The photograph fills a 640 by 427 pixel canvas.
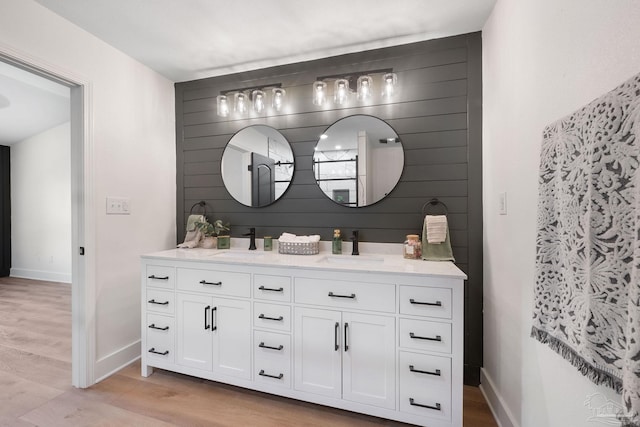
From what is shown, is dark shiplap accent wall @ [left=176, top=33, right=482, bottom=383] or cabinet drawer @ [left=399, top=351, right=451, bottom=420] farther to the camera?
dark shiplap accent wall @ [left=176, top=33, right=482, bottom=383]

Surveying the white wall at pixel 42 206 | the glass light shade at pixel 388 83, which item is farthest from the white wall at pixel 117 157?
the white wall at pixel 42 206

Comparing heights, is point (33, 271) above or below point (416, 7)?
below

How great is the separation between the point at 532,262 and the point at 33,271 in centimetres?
696

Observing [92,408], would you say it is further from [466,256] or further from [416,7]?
[416,7]

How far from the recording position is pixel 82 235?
1955mm

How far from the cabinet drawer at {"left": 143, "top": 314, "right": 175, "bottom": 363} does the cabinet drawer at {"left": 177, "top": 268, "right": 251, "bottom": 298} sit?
0.30m

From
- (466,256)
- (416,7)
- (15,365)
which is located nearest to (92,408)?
(15,365)

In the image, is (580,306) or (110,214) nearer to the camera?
(580,306)

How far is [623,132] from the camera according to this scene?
68 centimetres

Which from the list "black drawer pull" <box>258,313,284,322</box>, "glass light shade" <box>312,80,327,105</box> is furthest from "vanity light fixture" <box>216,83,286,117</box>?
"black drawer pull" <box>258,313,284,322</box>

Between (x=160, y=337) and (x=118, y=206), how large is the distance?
1.04 metres

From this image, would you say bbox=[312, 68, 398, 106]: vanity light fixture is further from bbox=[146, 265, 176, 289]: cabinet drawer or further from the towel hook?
bbox=[146, 265, 176, 289]: cabinet drawer

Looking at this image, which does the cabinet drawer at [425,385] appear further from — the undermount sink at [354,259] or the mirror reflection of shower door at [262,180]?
the mirror reflection of shower door at [262,180]

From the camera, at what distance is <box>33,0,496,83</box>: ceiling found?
1710mm
